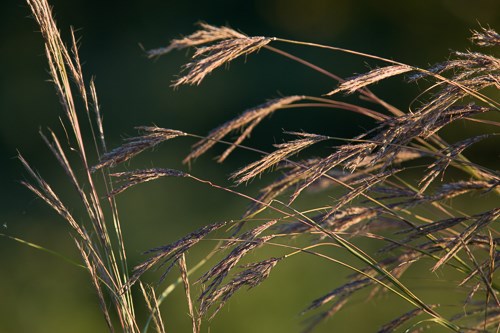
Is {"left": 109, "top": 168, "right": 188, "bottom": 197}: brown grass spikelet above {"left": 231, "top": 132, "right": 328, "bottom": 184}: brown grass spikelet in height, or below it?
below

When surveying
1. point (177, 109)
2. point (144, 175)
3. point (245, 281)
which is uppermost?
point (144, 175)

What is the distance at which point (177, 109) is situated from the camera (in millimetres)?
5230

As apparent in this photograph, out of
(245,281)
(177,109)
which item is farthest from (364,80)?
(177,109)

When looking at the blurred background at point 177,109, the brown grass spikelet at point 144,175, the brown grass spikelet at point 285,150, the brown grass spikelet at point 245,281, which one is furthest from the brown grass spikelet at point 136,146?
the blurred background at point 177,109

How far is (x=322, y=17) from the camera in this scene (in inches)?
239

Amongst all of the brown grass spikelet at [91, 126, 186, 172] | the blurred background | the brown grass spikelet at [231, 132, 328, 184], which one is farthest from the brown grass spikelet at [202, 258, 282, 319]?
the blurred background

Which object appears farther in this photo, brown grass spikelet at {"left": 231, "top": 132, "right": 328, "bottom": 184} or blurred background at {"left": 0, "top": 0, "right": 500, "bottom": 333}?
blurred background at {"left": 0, "top": 0, "right": 500, "bottom": 333}

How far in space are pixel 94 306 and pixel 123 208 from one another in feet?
3.68

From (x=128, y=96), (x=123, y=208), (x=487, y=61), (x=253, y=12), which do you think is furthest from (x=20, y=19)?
(x=487, y=61)

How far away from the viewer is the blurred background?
3100 millimetres

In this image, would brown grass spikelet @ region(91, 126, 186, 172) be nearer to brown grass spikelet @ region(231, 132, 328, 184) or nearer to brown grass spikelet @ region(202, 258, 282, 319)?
brown grass spikelet @ region(231, 132, 328, 184)

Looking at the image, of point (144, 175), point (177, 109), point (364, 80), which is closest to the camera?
point (364, 80)

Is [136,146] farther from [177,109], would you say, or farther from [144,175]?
[177,109]

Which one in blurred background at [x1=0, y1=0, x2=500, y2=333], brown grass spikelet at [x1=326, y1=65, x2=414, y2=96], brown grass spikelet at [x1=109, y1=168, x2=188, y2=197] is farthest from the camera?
Result: blurred background at [x1=0, y1=0, x2=500, y2=333]
